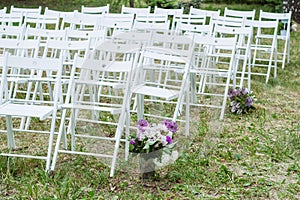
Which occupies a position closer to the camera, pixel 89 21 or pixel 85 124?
pixel 85 124

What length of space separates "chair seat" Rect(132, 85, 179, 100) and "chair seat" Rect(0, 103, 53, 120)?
89 cm

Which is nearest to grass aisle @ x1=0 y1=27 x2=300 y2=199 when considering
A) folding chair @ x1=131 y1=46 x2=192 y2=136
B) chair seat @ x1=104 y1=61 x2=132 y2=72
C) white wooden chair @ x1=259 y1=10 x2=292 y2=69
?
folding chair @ x1=131 y1=46 x2=192 y2=136

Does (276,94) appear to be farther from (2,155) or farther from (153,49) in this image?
(2,155)

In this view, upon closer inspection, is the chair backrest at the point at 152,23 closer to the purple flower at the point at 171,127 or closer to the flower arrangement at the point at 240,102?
the flower arrangement at the point at 240,102

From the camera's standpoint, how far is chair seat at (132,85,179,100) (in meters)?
5.46

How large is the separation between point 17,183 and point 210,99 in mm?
2999

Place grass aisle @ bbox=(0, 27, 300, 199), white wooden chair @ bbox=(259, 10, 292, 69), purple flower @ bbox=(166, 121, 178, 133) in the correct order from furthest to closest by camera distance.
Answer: white wooden chair @ bbox=(259, 10, 292, 69)
purple flower @ bbox=(166, 121, 178, 133)
grass aisle @ bbox=(0, 27, 300, 199)

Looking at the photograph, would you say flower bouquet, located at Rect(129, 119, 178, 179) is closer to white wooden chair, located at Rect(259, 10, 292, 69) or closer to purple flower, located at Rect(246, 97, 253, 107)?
purple flower, located at Rect(246, 97, 253, 107)

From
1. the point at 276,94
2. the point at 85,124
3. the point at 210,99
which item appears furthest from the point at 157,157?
the point at 276,94

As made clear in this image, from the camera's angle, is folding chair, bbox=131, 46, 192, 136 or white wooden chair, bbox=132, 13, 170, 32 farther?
white wooden chair, bbox=132, 13, 170, 32

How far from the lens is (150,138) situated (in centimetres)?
485

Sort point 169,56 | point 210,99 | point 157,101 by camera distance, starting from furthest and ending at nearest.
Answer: point 210,99 → point 157,101 → point 169,56

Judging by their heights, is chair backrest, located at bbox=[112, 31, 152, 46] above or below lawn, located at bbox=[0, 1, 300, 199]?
above

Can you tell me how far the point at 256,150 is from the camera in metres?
5.99
